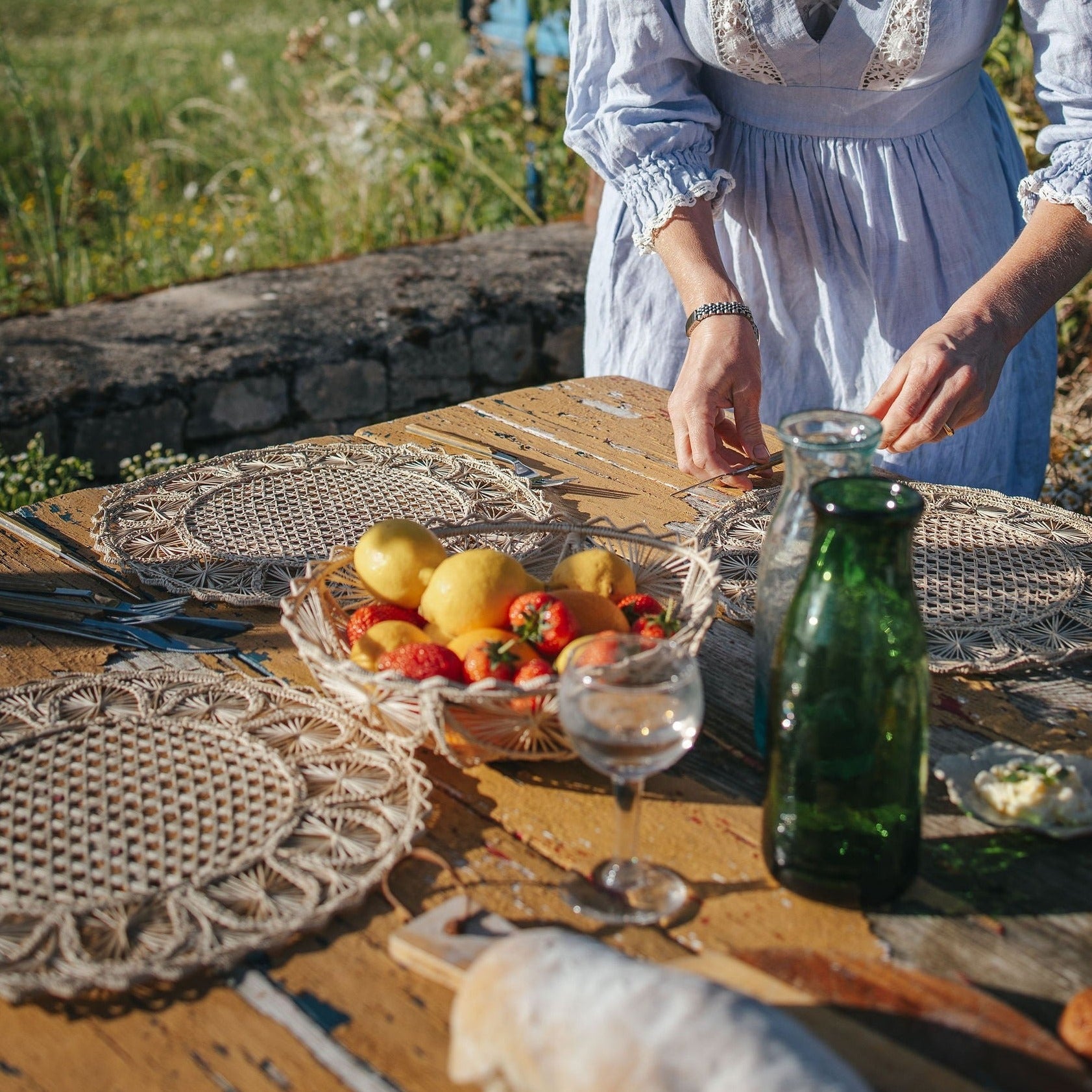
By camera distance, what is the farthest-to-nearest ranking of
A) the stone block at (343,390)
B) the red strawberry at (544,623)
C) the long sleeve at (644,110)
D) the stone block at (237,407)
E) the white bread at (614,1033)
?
the stone block at (343,390)
the stone block at (237,407)
the long sleeve at (644,110)
the red strawberry at (544,623)
the white bread at (614,1033)

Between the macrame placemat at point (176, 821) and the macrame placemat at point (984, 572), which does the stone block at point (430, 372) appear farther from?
the macrame placemat at point (176, 821)

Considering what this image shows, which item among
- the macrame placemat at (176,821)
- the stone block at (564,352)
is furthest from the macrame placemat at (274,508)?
the stone block at (564,352)

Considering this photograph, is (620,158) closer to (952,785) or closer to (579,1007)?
(952,785)

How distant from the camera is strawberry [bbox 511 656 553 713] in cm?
97

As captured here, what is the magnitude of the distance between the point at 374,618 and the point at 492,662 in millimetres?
171

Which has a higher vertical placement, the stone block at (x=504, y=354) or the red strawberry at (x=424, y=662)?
the red strawberry at (x=424, y=662)

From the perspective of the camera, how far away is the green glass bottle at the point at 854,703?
844mm

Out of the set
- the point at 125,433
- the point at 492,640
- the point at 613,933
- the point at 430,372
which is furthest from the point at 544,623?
the point at 430,372

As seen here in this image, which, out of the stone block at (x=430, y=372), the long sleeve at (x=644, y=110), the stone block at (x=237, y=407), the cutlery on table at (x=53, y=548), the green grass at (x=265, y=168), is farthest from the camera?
the green grass at (x=265, y=168)

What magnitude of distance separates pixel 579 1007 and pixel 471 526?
73cm

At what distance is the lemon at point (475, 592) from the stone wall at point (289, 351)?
1939 mm

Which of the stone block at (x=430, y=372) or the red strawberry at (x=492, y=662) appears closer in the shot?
the red strawberry at (x=492, y=662)

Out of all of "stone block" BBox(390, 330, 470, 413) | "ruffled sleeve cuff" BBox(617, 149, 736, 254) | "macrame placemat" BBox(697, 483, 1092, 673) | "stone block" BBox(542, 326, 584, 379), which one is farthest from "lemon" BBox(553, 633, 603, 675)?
"stone block" BBox(542, 326, 584, 379)

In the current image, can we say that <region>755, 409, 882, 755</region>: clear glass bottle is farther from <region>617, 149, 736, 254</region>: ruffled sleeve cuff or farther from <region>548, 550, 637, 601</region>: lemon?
<region>617, 149, 736, 254</region>: ruffled sleeve cuff
